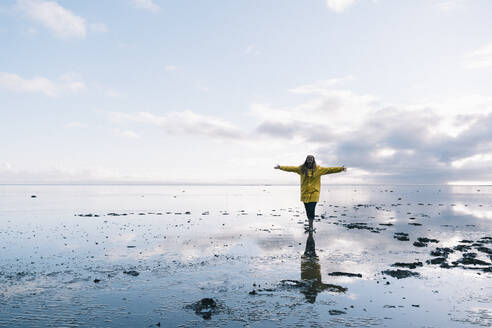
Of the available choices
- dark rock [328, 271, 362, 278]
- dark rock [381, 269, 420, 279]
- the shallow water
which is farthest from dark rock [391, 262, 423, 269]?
dark rock [328, 271, 362, 278]

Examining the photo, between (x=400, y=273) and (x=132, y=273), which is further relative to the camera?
(x=400, y=273)

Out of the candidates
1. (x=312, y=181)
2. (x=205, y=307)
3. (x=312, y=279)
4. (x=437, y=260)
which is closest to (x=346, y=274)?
(x=312, y=279)

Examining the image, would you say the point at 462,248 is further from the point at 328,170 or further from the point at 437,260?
the point at 328,170

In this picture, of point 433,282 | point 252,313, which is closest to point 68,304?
point 252,313

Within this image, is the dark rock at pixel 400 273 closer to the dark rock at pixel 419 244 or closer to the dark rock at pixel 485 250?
the dark rock at pixel 419 244

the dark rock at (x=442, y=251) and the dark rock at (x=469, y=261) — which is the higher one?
the dark rock at (x=469, y=261)

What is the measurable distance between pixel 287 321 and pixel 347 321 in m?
1.27

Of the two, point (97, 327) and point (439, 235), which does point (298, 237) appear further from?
point (97, 327)

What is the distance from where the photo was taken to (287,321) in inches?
279

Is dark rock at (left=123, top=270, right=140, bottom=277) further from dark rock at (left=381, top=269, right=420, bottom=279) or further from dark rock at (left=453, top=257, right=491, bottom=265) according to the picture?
dark rock at (left=453, top=257, right=491, bottom=265)

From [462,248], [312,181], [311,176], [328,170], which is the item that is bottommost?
[462,248]

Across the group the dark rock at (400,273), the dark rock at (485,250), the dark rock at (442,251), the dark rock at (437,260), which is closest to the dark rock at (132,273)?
the dark rock at (400,273)

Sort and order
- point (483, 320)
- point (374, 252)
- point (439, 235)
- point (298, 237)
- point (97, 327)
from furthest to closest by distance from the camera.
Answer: point (439, 235) → point (298, 237) → point (374, 252) → point (483, 320) → point (97, 327)

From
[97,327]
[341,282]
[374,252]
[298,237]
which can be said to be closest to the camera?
[97,327]
